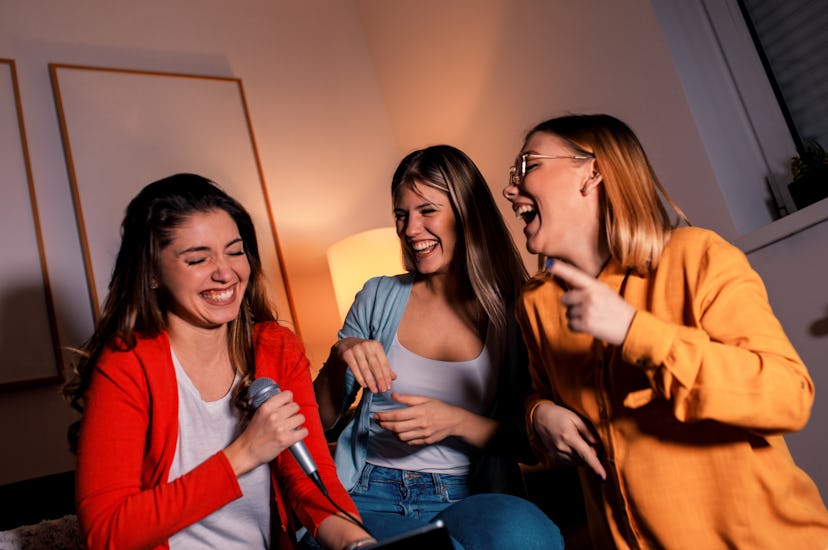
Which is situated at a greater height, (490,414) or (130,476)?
(130,476)

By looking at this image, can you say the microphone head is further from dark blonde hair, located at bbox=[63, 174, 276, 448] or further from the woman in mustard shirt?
the woman in mustard shirt

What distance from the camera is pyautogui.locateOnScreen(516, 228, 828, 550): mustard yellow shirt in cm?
98

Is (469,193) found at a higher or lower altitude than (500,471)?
higher

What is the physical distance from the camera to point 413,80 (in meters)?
3.35

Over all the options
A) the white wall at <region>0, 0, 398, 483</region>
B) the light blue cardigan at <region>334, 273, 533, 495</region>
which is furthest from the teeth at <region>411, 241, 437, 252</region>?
the white wall at <region>0, 0, 398, 483</region>

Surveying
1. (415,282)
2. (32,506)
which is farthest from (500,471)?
(32,506)

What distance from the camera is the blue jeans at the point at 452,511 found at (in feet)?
3.88

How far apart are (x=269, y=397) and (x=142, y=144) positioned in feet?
6.48

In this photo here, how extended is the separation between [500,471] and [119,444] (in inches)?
30.5

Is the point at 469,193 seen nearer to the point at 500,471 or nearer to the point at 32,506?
the point at 500,471

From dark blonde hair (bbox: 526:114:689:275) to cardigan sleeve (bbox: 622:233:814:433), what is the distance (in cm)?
19

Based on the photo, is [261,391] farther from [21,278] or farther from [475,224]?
[21,278]

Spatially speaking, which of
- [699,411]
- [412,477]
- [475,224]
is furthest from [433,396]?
[699,411]

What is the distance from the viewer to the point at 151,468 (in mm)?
1287
